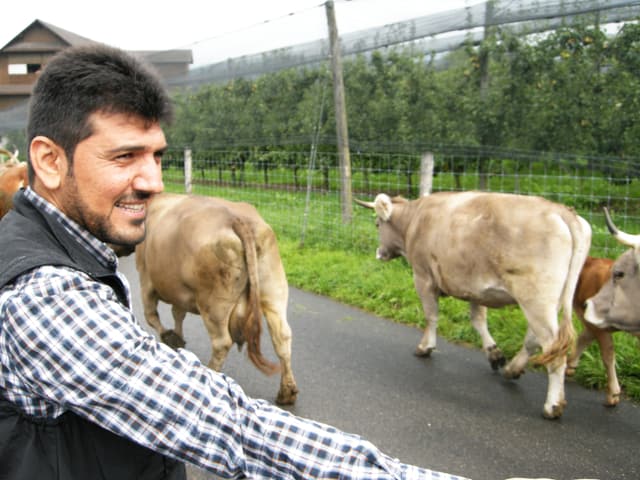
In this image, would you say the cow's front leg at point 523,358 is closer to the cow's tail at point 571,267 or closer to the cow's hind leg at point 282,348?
the cow's tail at point 571,267

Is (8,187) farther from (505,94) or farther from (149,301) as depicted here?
(505,94)

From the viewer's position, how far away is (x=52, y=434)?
46.4 inches

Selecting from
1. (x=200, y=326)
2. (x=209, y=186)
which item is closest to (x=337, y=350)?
(x=200, y=326)

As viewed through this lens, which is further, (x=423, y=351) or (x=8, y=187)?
(x=8, y=187)

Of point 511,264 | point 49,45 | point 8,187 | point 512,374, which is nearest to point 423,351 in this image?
point 512,374

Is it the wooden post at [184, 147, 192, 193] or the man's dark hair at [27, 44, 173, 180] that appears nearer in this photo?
the man's dark hair at [27, 44, 173, 180]

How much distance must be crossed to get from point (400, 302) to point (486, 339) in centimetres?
168

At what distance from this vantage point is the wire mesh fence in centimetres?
803

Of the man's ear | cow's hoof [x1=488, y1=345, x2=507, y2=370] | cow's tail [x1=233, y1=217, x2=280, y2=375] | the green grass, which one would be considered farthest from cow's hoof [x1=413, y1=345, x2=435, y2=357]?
the man's ear

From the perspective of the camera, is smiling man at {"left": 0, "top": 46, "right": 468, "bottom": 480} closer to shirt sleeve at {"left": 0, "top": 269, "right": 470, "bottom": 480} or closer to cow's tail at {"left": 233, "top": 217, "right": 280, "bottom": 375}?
shirt sleeve at {"left": 0, "top": 269, "right": 470, "bottom": 480}

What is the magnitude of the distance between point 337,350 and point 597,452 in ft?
8.29

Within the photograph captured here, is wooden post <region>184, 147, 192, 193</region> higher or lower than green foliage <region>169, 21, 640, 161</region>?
lower

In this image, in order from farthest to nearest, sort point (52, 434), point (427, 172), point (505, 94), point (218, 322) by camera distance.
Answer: point (505, 94), point (427, 172), point (218, 322), point (52, 434)

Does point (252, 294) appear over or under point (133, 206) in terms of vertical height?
under
